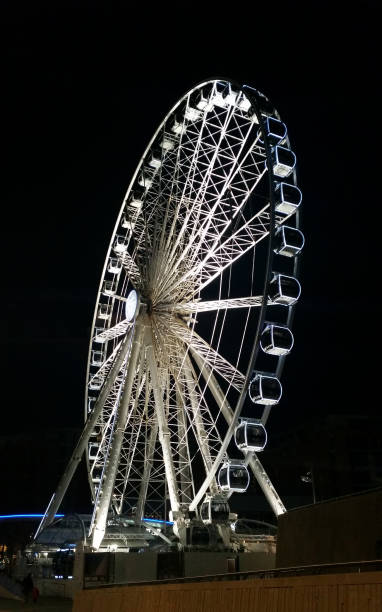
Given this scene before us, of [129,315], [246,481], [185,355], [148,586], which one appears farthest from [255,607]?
[129,315]

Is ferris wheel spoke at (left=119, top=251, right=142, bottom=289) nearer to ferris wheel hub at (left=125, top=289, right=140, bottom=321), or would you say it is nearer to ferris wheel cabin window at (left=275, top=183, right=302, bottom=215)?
ferris wheel hub at (left=125, top=289, right=140, bottom=321)

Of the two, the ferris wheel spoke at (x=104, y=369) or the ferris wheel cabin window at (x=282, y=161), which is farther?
the ferris wheel spoke at (x=104, y=369)

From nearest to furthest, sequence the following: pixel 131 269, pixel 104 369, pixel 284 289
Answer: pixel 284 289, pixel 131 269, pixel 104 369

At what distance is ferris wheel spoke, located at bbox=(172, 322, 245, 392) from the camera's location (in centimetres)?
2527

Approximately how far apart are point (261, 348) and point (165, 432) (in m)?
6.65

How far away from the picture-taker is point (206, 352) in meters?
26.5

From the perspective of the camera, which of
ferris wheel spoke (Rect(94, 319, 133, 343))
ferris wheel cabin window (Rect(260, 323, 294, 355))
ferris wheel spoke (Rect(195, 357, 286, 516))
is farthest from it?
ferris wheel spoke (Rect(94, 319, 133, 343))

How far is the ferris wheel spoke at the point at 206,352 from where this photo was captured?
25266 millimetres

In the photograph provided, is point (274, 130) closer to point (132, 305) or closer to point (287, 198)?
point (287, 198)
